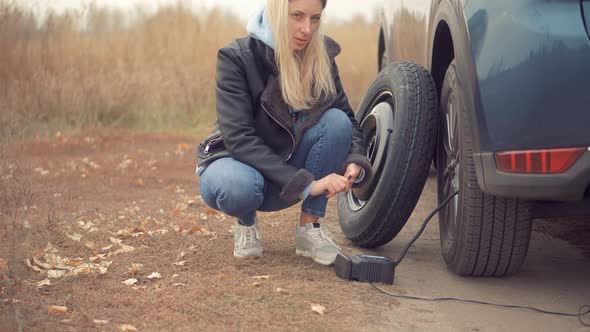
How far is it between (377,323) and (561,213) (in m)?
0.91

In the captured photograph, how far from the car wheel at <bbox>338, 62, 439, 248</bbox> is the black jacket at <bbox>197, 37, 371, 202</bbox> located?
6.7 inches

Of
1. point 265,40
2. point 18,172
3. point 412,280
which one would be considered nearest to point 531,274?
point 412,280

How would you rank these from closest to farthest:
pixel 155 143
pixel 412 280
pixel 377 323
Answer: pixel 377 323, pixel 412 280, pixel 155 143

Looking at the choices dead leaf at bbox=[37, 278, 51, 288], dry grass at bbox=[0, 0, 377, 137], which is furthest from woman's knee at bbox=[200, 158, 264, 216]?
dry grass at bbox=[0, 0, 377, 137]

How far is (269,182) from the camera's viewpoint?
13.8 ft

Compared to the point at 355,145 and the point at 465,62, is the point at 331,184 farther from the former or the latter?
the point at 465,62

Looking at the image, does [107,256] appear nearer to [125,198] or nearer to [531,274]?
[531,274]

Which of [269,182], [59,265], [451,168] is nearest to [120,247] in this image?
[59,265]

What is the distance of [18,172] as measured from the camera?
4531 millimetres

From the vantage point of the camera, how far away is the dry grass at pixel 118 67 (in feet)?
32.9

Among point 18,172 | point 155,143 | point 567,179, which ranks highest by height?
point 567,179

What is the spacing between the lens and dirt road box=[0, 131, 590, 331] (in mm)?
3410

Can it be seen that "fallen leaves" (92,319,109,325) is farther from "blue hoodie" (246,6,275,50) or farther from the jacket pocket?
"blue hoodie" (246,6,275,50)

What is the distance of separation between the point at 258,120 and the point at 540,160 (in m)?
1.42
